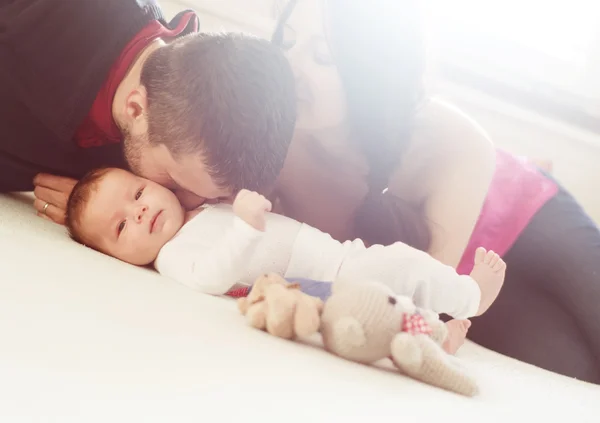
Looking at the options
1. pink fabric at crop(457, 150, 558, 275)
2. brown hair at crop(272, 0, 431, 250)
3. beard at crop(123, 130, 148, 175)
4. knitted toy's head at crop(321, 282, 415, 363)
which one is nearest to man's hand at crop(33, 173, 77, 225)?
beard at crop(123, 130, 148, 175)

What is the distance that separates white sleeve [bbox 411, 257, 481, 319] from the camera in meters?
0.70

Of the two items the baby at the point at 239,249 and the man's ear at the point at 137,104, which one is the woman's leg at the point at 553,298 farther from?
the man's ear at the point at 137,104

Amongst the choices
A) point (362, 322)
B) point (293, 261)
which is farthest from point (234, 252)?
point (362, 322)

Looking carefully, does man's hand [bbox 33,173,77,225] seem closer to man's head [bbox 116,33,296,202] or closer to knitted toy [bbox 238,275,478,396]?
man's head [bbox 116,33,296,202]

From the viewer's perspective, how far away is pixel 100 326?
0.42 metres

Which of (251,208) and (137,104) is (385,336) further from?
(137,104)

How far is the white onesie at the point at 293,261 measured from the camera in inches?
27.9

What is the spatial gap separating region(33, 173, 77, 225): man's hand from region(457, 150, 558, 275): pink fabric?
0.66 metres

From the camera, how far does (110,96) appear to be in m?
0.87

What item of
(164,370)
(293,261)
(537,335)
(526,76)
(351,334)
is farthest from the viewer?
(526,76)

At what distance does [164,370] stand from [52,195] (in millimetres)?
663

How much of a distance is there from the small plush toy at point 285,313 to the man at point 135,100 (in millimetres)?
303

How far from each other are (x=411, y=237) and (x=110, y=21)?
0.60 meters

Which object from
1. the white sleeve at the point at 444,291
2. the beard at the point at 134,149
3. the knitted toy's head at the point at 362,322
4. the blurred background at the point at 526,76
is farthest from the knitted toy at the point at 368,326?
the blurred background at the point at 526,76
